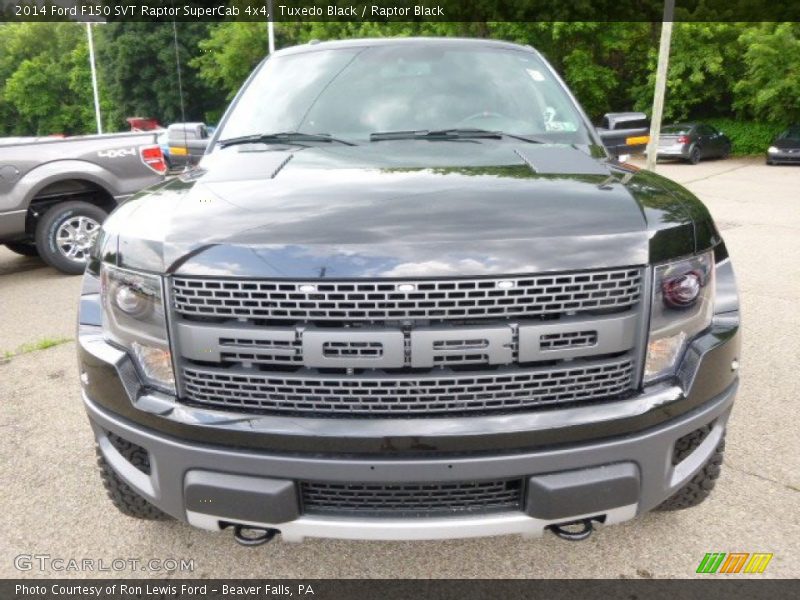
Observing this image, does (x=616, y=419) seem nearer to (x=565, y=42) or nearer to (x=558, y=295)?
(x=558, y=295)

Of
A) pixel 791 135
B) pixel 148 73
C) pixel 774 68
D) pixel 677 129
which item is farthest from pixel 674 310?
pixel 148 73

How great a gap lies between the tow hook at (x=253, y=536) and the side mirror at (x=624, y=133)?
8.11 feet

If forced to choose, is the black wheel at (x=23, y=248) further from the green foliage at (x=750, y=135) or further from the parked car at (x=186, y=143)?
the green foliage at (x=750, y=135)

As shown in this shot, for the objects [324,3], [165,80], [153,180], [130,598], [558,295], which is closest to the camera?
[558,295]

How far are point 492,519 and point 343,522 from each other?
43 centimetres

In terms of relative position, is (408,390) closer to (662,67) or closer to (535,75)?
(535,75)

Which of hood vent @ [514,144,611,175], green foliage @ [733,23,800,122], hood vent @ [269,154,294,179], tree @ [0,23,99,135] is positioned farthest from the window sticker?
tree @ [0,23,99,135]

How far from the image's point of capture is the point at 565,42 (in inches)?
1155

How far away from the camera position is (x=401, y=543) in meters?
2.60

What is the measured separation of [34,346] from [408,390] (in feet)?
13.6

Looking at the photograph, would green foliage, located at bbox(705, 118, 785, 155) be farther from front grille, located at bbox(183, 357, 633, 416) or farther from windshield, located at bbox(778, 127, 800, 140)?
front grille, located at bbox(183, 357, 633, 416)

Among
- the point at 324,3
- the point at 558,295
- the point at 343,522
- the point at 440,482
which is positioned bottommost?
the point at 343,522

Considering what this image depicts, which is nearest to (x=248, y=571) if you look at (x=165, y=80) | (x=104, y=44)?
(x=165, y=80)

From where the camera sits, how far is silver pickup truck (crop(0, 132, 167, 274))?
665cm
